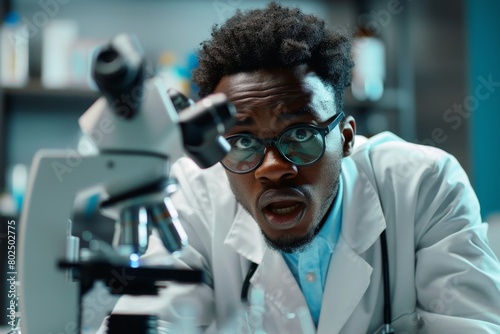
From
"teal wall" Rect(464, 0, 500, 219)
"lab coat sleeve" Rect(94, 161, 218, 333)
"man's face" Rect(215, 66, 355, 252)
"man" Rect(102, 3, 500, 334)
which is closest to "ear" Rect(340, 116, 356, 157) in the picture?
"man" Rect(102, 3, 500, 334)

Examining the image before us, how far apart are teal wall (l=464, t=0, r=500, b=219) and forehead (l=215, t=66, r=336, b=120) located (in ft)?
4.45

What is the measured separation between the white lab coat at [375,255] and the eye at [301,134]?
11.2 inches

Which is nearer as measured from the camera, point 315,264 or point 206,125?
point 206,125

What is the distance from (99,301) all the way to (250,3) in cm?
205

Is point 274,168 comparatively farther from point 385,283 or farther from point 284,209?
point 385,283

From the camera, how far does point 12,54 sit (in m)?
2.47

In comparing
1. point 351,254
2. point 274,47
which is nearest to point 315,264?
point 351,254

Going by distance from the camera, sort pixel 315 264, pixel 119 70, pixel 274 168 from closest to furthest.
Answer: pixel 119 70
pixel 274 168
pixel 315 264

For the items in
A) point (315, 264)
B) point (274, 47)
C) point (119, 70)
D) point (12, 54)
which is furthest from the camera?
point (12, 54)

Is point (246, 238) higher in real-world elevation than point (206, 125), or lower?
lower

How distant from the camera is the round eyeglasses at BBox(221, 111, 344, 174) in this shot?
47.3 inches

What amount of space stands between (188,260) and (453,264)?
54 cm

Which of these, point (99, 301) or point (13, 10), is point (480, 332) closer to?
point (99, 301)

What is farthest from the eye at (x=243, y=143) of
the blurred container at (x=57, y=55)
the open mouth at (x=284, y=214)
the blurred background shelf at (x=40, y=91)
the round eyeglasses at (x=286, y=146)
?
the blurred container at (x=57, y=55)
